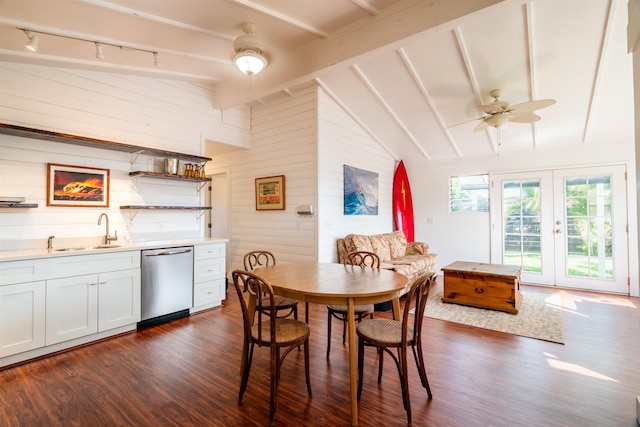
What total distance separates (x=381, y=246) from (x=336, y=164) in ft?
5.19

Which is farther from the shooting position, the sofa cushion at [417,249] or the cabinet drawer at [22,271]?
the sofa cushion at [417,249]

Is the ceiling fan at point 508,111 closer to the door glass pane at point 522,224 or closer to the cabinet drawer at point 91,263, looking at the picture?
the door glass pane at point 522,224

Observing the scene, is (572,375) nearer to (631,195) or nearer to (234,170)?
(631,195)

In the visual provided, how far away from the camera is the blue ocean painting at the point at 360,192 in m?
4.89

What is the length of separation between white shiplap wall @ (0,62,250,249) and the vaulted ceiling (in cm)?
23

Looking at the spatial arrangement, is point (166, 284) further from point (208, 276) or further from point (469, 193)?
point (469, 193)

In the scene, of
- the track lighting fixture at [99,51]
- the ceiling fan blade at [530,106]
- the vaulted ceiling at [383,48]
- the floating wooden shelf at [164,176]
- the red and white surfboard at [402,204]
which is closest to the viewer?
the vaulted ceiling at [383,48]

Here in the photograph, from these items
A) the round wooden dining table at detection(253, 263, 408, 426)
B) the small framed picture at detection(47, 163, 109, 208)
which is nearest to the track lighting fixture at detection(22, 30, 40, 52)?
the small framed picture at detection(47, 163, 109, 208)

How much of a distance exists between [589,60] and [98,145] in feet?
18.1

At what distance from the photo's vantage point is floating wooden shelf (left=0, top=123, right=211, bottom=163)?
276 cm

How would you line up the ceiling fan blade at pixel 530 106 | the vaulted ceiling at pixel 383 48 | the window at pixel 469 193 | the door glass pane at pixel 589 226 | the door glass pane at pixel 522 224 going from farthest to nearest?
the window at pixel 469 193
the door glass pane at pixel 522 224
the door glass pane at pixel 589 226
the ceiling fan blade at pixel 530 106
the vaulted ceiling at pixel 383 48

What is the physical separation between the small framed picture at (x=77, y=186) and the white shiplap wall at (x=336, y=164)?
272 centimetres

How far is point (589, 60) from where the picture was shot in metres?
3.13

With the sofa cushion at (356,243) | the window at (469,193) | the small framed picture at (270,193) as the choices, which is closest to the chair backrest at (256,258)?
the small framed picture at (270,193)
